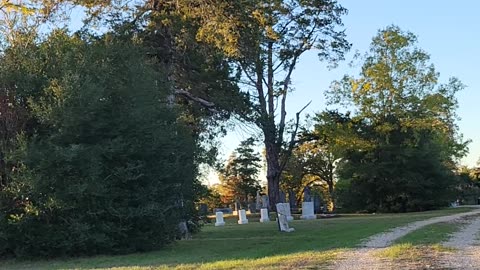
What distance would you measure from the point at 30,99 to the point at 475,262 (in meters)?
12.2

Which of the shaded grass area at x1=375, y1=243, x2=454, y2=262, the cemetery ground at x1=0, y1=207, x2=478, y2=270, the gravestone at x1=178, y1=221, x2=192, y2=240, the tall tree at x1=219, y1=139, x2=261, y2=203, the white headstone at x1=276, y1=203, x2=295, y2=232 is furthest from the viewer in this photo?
the tall tree at x1=219, y1=139, x2=261, y2=203

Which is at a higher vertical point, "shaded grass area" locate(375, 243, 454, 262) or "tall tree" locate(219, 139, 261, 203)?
"tall tree" locate(219, 139, 261, 203)

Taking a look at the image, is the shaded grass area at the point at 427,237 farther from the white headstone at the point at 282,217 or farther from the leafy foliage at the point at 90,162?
the leafy foliage at the point at 90,162

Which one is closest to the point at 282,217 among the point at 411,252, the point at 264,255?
the point at 264,255

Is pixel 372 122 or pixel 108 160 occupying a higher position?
pixel 372 122

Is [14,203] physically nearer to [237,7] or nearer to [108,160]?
[108,160]

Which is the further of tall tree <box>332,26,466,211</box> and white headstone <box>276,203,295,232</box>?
tall tree <box>332,26,466,211</box>

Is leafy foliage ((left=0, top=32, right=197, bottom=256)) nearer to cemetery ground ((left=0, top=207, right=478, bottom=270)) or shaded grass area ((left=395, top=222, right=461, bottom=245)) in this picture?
cemetery ground ((left=0, top=207, right=478, bottom=270))

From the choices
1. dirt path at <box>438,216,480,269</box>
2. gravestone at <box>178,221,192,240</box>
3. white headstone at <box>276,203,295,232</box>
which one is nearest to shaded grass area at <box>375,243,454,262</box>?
dirt path at <box>438,216,480,269</box>

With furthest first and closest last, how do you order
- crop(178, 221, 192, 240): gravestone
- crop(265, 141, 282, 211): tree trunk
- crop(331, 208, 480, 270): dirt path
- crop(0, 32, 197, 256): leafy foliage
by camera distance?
1. crop(265, 141, 282, 211): tree trunk
2. crop(178, 221, 192, 240): gravestone
3. crop(0, 32, 197, 256): leafy foliage
4. crop(331, 208, 480, 270): dirt path

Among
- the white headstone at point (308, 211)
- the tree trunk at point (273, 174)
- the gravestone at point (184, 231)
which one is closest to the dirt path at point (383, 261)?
the gravestone at point (184, 231)

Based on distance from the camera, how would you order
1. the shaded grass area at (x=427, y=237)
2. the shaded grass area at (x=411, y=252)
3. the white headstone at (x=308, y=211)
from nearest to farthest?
the shaded grass area at (x=411, y=252) → the shaded grass area at (x=427, y=237) → the white headstone at (x=308, y=211)

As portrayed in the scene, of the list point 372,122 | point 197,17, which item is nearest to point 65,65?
point 197,17

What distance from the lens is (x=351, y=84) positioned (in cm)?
4778
